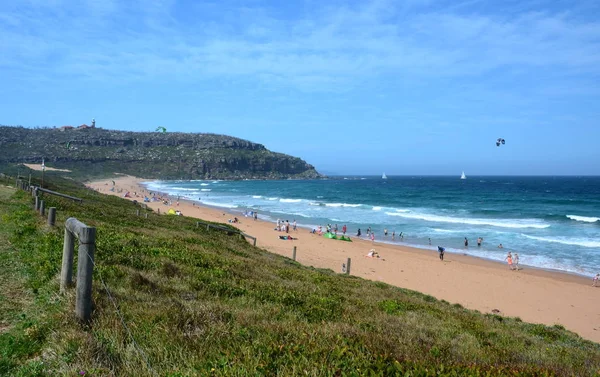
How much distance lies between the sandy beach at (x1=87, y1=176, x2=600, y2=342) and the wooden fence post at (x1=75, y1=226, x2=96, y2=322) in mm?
18270

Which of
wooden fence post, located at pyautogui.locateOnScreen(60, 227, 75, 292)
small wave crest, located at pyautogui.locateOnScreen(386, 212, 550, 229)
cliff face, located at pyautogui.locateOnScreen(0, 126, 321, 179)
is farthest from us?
cliff face, located at pyautogui.locateOnScreen(0, 126, 321, 179)

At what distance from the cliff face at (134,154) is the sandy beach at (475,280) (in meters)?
100

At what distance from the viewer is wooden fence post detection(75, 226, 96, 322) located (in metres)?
4.24

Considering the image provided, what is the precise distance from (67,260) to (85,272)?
978 mm

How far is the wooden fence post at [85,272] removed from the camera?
167 inches

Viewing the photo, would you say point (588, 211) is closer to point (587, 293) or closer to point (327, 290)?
point (587, 293)

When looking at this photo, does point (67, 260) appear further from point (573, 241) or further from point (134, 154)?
point (134, 154)

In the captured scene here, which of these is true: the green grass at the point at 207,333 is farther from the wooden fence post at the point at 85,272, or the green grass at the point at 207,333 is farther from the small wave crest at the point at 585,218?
the small wave crest at the point at 585,218

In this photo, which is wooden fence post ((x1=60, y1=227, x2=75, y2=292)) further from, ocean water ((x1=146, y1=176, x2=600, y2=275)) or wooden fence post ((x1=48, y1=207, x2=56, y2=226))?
ocean water ((x1=146, y1=176, x2=600, y2=275))

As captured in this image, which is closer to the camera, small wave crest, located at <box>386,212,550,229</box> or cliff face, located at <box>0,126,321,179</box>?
small wave crest, located at <box>386,212,550,229</box>

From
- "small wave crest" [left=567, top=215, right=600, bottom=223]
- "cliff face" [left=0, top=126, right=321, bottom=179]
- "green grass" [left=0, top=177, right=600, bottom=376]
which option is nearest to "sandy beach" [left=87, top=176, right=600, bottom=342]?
"green grass" [left=0, top=177, right=600, bottom=376]

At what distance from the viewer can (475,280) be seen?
82.7ft

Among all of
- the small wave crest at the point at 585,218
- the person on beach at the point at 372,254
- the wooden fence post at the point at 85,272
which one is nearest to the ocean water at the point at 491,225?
the small wave crest at the point at 585,218

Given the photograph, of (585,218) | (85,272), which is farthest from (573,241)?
(85,272)
